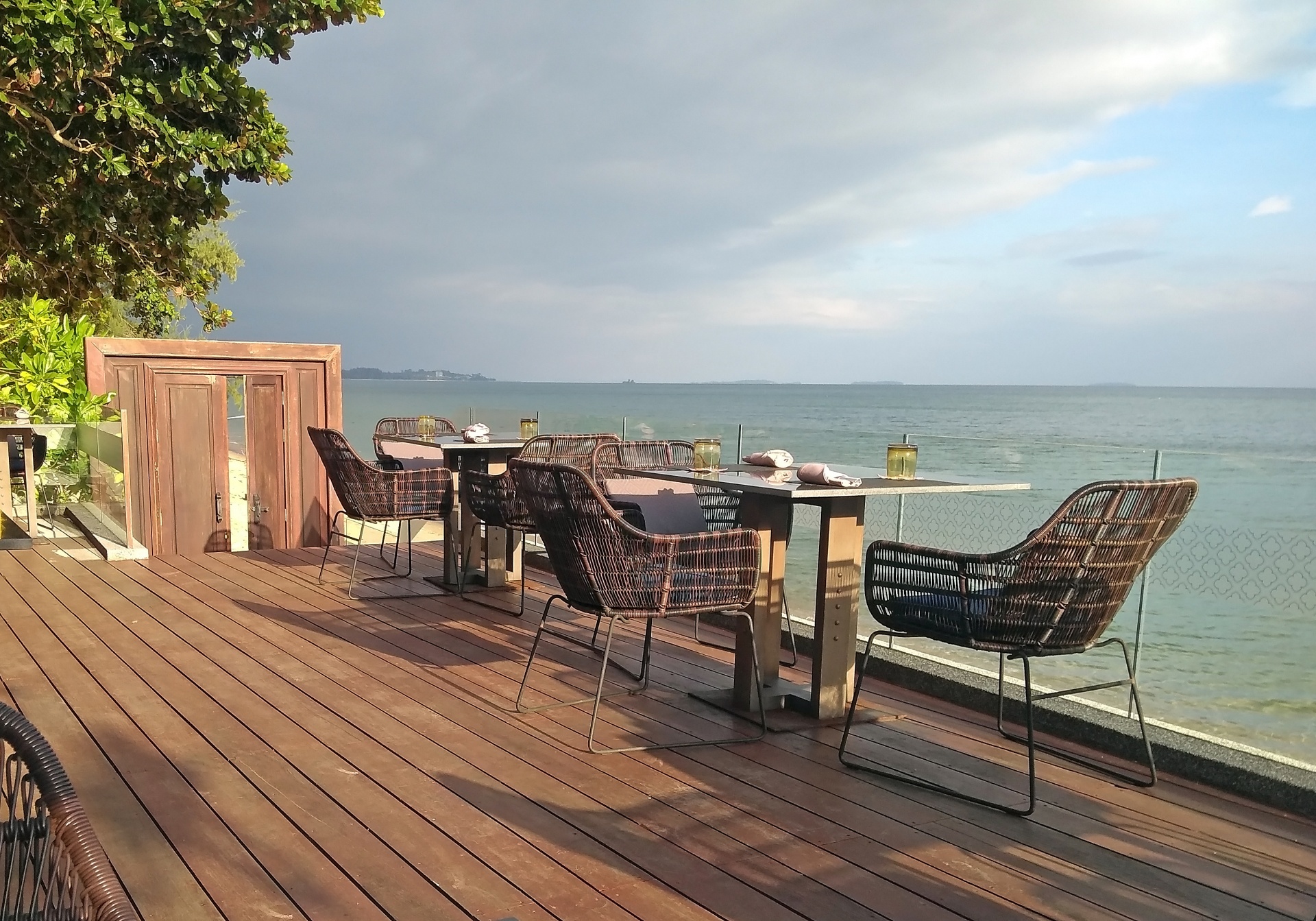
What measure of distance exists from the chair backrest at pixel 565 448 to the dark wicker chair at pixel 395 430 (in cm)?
126

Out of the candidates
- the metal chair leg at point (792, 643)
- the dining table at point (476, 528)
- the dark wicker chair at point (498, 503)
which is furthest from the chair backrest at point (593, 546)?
the dining table at point (476, 528)

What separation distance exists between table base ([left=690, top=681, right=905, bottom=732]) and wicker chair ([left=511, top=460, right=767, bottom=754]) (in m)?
0.18

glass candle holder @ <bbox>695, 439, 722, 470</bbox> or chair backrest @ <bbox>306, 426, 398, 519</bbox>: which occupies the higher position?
glass candle holder @ <bbox>695, 439, 722, 470</bbox>

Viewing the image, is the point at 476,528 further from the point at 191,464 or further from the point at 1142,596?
the point at 1142,596

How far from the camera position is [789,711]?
346cm

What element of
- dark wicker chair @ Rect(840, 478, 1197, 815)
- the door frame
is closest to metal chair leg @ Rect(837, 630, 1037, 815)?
dark wicker chair @ Rect(840, 478, 1197, 815)

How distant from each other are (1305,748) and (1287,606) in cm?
263

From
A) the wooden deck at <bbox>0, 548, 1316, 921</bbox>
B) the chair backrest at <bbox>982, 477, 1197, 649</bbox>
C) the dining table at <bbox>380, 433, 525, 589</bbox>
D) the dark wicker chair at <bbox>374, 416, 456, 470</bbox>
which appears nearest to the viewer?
the wooden deck at <bbox>0, 548, 1316, 921</bbox>

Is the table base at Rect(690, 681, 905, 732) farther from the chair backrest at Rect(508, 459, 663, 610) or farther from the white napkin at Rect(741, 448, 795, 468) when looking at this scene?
the white napkin at Rect(741, 448, 795, 468)

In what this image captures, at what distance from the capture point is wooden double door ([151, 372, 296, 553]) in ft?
23.1

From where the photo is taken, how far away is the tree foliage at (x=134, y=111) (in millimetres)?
4504

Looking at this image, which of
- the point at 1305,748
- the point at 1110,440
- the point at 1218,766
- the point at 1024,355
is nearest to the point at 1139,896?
→ the point at 1218,766

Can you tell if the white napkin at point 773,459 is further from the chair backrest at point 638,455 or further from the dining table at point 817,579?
the chair backrest at point 638,455

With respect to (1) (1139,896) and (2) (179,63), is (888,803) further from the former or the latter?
(2) (179,63)
